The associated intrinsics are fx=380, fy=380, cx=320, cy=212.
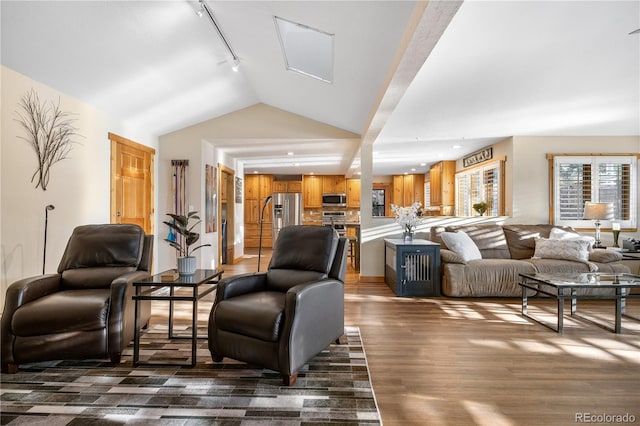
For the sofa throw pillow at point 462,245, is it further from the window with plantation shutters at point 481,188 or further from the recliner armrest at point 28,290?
the recliner armrest at point 28,290

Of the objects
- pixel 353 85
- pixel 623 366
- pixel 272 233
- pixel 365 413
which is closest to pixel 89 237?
pixel 365 413

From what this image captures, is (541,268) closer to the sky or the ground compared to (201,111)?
closer to the ground

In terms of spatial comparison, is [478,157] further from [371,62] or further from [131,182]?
[131,182]

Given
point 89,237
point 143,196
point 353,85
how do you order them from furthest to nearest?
point 143,196, point 353,85, point 89,237

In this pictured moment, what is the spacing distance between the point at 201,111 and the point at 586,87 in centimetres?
500

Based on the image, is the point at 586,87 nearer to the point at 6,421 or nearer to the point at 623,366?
the point at 623,366

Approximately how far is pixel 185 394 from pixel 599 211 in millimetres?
5648

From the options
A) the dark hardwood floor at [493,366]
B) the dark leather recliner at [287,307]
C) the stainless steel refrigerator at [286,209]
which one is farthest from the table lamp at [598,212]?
the stainless steel refrigerator at [286,209]

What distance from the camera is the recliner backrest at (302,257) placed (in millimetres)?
2982

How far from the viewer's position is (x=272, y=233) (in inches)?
454

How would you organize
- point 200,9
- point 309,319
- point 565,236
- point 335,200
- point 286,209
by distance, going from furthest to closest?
point 335,200, point 286,209, point 565,236, point 200,9, point 309,319

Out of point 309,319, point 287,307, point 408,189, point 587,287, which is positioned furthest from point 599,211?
point 408,189

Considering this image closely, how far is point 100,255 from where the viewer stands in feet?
10.3

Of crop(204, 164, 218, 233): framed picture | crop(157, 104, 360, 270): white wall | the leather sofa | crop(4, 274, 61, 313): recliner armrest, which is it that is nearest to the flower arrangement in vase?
the leather sofa
